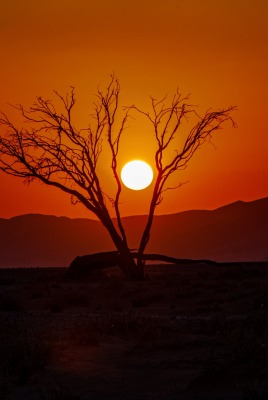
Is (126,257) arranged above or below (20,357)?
above

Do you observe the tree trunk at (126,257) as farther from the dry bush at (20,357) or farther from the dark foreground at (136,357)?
the dry bush at (20,357)

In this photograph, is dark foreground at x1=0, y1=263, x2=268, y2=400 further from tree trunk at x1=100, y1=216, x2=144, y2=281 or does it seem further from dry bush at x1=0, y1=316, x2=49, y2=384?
tree trunk at x1=100, y1=216, x2=144, y2=281

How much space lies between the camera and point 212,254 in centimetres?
17612

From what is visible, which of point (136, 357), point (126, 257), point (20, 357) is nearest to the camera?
point (20, 357)

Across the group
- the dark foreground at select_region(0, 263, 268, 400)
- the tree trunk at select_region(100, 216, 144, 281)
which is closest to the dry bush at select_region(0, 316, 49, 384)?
the dark foreground at select_region(0, 263, 268, 400)

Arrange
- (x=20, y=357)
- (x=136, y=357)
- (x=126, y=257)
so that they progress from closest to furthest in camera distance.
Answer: (x=20, y=357), (x=136, y=357), (x=126, y=257)

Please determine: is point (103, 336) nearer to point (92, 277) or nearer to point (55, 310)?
point (55, 310)

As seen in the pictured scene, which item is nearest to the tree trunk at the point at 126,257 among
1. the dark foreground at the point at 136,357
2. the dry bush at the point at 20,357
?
the dark foreground at the point at 136,357

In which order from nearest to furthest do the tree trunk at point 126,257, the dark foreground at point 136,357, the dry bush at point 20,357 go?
the dark foreground at point 136,357 → the dry bush at point 20,357 → the tree trunk at point 126,257

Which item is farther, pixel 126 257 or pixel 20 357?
pixel 126 257

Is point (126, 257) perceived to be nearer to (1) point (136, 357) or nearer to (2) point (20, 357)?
(1) point (136, 357)

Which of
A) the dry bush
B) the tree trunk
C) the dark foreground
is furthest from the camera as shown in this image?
the tree trunk

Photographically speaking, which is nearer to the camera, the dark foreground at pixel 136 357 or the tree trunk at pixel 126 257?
the dark foreground at pixel 136 357

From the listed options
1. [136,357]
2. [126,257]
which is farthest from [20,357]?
[126,257]
